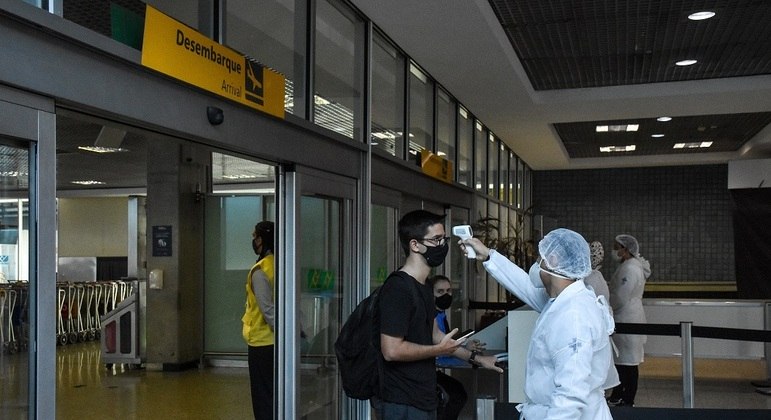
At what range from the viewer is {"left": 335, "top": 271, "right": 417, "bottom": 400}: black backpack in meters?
3.19

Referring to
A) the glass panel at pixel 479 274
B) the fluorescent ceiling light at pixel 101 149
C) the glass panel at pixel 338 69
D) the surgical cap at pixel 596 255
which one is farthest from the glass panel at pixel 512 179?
the glass panel at pixel 338 69

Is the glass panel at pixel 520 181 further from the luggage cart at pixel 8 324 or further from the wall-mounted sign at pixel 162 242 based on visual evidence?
the luggage cart at pixel 8 324

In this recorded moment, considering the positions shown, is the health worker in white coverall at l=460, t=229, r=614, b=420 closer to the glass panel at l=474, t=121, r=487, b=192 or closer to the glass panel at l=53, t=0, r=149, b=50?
the glass panel at l=53, t=0, r=149, b=50

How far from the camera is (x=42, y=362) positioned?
2717 millimetres

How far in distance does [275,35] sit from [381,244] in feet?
8.06

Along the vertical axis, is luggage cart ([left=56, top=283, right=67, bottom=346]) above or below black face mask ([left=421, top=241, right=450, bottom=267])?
below

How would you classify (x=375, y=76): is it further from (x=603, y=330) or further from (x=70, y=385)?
(x=70, y=385)

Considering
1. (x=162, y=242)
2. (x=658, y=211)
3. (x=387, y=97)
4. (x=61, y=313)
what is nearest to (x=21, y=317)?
(x=387, y=97)

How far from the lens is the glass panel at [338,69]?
17.5 feet

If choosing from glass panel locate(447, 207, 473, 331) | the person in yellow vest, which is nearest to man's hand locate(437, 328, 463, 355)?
the person in yellow vest

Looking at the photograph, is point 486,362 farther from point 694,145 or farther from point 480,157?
point 694,145

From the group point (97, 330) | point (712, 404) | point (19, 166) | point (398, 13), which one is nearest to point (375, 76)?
point (398, 13)

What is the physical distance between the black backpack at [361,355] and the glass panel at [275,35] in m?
1.69

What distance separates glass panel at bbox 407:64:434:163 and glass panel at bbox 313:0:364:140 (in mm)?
1486
